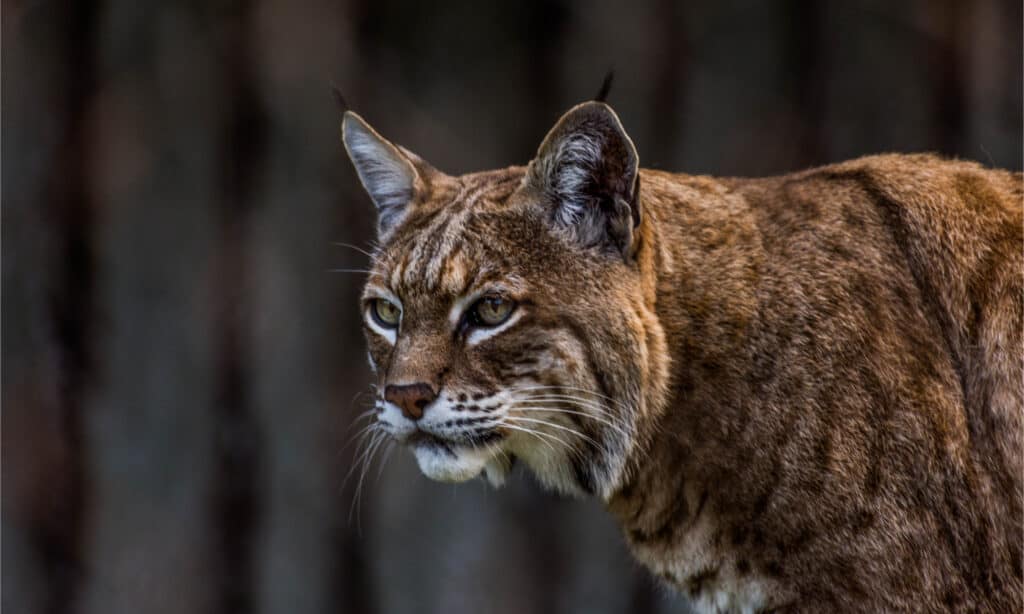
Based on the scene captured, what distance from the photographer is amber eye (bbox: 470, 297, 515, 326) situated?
2.80 m

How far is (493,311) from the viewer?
280 cm

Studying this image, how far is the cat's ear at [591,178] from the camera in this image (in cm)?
271

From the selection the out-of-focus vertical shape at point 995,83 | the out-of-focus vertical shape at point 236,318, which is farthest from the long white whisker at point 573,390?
the out-of-focus vertical shape at point 995,83

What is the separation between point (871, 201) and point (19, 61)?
2278 millimetres

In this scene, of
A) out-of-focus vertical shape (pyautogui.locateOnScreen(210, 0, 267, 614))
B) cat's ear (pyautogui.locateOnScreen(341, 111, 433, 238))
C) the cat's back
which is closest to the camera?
the cat's back

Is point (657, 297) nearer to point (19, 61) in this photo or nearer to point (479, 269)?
point (479, 269)

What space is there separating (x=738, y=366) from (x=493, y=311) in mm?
545

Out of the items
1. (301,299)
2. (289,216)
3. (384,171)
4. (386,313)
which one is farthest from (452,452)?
(289,216)

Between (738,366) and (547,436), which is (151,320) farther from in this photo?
(738,366)

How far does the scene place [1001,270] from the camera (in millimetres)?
2898

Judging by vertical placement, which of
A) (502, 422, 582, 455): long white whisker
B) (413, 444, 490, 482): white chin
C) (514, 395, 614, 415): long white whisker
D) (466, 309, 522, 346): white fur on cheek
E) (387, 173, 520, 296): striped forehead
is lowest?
(413, 444, 490, 482): white chin

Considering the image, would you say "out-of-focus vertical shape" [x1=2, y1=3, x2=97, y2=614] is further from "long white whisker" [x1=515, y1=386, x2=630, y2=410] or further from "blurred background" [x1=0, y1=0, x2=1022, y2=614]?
"long white whisker" [x1=515, y1=386, x2=630, y2=410]

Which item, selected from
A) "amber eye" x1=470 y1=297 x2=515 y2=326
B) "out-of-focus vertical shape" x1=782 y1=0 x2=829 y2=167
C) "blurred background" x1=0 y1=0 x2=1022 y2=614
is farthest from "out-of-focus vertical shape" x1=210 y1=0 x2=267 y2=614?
"out-of-focus vertical shape" x1=782 y1=0 x2=829 y2=167

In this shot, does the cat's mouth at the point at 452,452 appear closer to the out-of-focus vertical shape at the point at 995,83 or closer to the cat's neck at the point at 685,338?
the cat's neck at the point at 685,338
